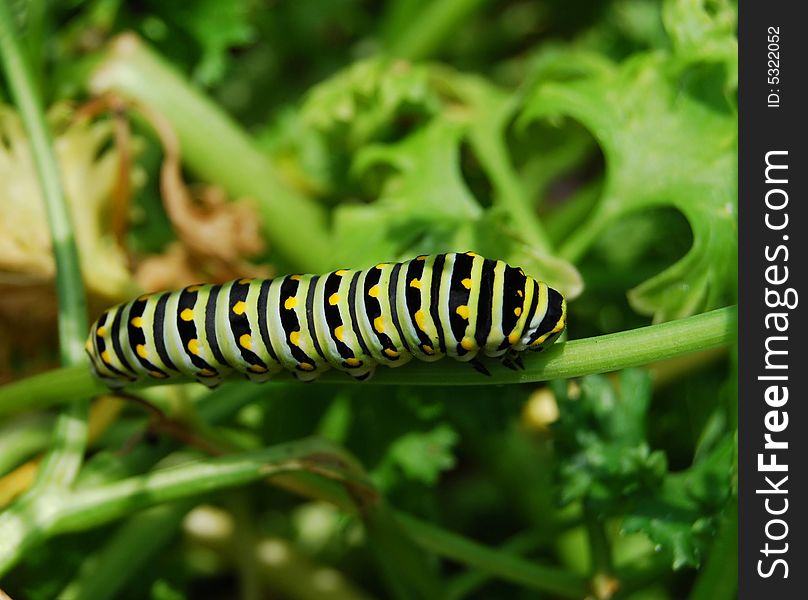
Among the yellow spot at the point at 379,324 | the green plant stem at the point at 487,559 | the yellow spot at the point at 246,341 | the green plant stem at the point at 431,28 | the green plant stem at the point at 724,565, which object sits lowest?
the green plant stem at the point at 487,559

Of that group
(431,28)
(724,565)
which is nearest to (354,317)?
(724,565)

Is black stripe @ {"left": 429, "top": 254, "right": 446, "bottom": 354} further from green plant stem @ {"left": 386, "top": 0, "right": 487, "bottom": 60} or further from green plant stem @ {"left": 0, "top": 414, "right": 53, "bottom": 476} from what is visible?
green plant stem @ {"left": 386, "top": 0, "right": 487, "bottom": 60}

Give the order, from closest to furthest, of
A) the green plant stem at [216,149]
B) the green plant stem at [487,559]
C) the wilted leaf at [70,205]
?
the green plant stem at [487,559], the wilted leaf at [70,205], the green plant stem at [216,149]

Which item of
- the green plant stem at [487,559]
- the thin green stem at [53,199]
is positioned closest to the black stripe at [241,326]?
the thin green stem at [53,199]

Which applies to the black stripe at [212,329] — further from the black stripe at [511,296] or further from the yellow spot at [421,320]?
the black stripe at [511,296]

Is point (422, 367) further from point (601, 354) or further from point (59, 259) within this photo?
point (59, 259)

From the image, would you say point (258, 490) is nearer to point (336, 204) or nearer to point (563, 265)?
point (336, 204)
